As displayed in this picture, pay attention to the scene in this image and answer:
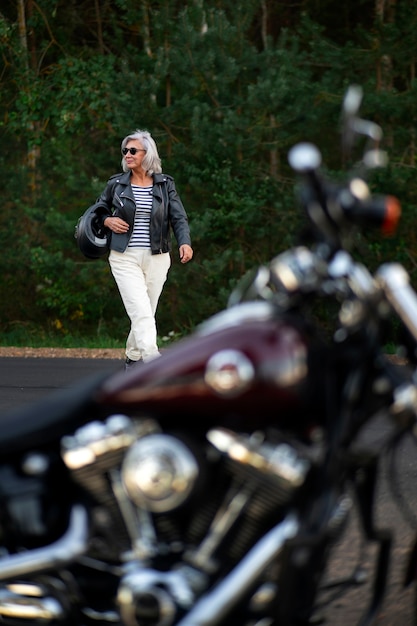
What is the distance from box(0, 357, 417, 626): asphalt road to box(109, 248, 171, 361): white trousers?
0.97 m

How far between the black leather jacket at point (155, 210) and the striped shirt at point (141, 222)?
0.03 m

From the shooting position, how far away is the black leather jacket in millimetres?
9438

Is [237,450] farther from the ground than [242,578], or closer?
farther from the ground

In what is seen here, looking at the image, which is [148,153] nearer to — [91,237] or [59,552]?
[91,237]

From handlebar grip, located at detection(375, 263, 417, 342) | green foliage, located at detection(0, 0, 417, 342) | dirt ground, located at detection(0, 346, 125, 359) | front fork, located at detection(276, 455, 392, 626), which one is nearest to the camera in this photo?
front fork, located at detection(276, 455, 392, 626)

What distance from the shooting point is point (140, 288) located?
30.9 ft

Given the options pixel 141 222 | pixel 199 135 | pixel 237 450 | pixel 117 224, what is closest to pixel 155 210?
pixel 141 222

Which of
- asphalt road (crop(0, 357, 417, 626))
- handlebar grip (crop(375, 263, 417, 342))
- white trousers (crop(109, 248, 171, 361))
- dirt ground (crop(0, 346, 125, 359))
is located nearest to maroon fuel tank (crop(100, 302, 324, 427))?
handlebar grip (crop(375, 263, 417, 342))

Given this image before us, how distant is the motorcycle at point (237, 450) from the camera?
277cm

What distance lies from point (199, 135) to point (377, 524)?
468 inches

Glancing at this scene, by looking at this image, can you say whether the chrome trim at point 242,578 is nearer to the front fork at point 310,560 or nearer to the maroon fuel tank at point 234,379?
the front fork at point 310,560

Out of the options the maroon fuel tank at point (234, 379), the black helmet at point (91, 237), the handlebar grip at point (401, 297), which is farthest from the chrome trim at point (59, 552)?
the black helmet at point (91, 237)

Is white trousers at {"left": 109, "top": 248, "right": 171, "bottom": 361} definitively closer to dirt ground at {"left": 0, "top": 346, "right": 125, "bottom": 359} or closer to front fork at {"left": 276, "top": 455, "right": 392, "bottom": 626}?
dirt ground at {"left": 0, "top": 346, "right": 125, "bottom": 359}

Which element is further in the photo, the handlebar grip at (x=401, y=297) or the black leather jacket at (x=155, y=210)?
the black leather jacket at (x=155, y=210)
